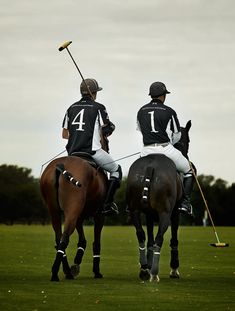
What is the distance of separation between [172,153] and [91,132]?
136 centimetres

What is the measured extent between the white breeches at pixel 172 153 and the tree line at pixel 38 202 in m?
89.2

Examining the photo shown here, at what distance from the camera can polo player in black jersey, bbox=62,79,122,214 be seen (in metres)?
19.1

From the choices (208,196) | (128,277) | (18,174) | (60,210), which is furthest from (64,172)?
(18,174)

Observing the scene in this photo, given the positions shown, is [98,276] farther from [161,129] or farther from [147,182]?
[161,129]

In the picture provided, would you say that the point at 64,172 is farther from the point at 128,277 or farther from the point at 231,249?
the point at 231,249

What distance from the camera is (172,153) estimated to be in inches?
752

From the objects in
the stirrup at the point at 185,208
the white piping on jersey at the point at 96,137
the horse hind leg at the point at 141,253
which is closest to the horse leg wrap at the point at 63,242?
the horse hind leg at the point at 141,253

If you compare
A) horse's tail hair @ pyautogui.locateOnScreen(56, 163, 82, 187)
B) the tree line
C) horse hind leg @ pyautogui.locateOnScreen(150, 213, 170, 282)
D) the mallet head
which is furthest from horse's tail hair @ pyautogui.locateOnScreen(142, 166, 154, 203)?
the tree line

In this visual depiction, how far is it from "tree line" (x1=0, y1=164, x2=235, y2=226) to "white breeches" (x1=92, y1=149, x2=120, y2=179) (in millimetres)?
89140

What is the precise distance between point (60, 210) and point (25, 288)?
2.84 m

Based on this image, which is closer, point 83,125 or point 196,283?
point 196,283

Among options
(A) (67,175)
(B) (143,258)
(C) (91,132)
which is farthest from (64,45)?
(B) (143,258)

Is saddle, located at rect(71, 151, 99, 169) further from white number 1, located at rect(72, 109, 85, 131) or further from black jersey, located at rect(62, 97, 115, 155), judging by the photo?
white number 1, located at rect(72, 109, 85, 131)

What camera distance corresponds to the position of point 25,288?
16094 mm
